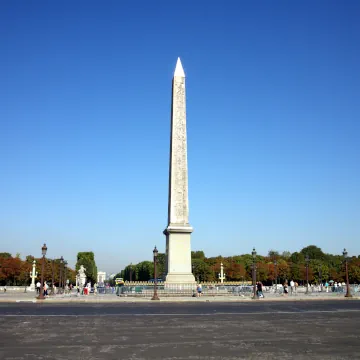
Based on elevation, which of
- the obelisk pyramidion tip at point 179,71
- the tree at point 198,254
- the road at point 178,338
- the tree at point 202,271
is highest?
the obelisk pyramidion tip at point 179,71

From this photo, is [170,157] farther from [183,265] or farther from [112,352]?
[112,352]

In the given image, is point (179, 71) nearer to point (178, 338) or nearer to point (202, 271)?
point (178, 338)

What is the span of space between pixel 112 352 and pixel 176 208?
2546 centimetres

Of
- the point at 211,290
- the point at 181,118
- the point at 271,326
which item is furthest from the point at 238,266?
the point at 271,326

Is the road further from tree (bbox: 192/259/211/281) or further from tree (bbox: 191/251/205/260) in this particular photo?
tree (bbox: 191/251/205/260)

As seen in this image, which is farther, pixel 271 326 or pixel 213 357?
pixel 271 326

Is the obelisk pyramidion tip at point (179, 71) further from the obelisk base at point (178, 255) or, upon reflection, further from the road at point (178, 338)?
the road at point (178, 338)

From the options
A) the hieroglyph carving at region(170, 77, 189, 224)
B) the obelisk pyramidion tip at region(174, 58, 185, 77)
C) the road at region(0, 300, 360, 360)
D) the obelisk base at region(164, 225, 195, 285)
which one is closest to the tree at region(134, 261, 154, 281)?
the obelisk base at region(164, 225, 195, 285)

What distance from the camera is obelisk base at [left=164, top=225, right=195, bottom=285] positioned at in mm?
33688

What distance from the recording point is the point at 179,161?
35.3 meters

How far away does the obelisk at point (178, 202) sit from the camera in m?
33.8

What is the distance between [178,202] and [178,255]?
4.02 meters

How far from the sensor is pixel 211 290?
3881cm

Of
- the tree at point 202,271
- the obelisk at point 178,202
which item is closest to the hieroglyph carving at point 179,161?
the obelisk at point 178,202
